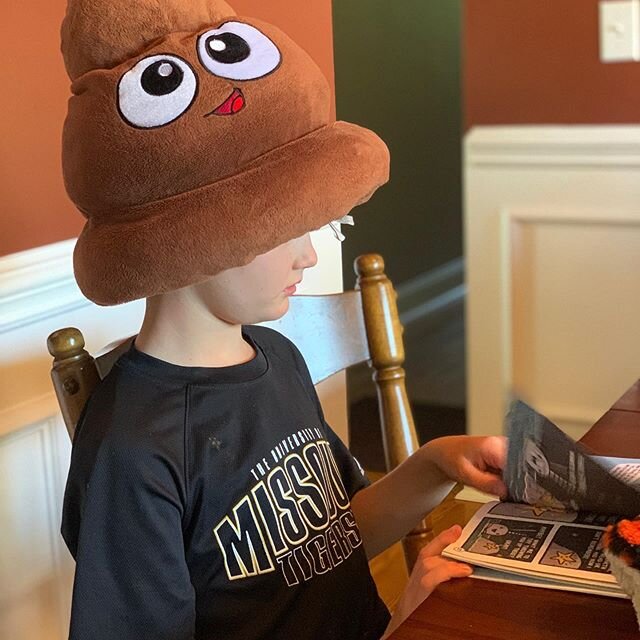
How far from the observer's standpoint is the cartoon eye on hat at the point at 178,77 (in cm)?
78

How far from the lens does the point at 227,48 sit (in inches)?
32.0

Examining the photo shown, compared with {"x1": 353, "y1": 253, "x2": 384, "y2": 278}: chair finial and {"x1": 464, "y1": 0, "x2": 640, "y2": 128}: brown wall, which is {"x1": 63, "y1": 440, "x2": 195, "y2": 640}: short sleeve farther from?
{"x1": 464, "y1": 0, "x2": 640, "y2": 128}: brown wall

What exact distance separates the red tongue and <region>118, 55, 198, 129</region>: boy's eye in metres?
0.02

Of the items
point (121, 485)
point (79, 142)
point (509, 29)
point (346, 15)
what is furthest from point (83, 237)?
point (346, 15)

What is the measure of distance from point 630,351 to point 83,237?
1.95 meters

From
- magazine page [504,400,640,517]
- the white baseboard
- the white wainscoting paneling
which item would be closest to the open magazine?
magazine page [504,400,640,517]

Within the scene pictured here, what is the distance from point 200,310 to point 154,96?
202mm

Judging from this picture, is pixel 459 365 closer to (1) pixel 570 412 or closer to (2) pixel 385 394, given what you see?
(1) pixel 570 412

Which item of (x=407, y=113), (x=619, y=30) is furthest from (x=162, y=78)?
(x=407, y=113)

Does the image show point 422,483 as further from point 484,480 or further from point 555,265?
point 555,265

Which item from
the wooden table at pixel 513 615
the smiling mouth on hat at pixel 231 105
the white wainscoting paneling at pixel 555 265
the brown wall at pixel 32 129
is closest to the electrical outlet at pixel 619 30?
the white wainscoting paneling at pixel 555 265

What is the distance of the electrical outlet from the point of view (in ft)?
7.61

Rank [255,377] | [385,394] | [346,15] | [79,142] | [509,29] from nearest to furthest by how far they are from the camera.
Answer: [79,142]
[255,377]
[385,394]
[509,29]
[346,15]

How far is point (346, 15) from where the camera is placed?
3.54 metres
